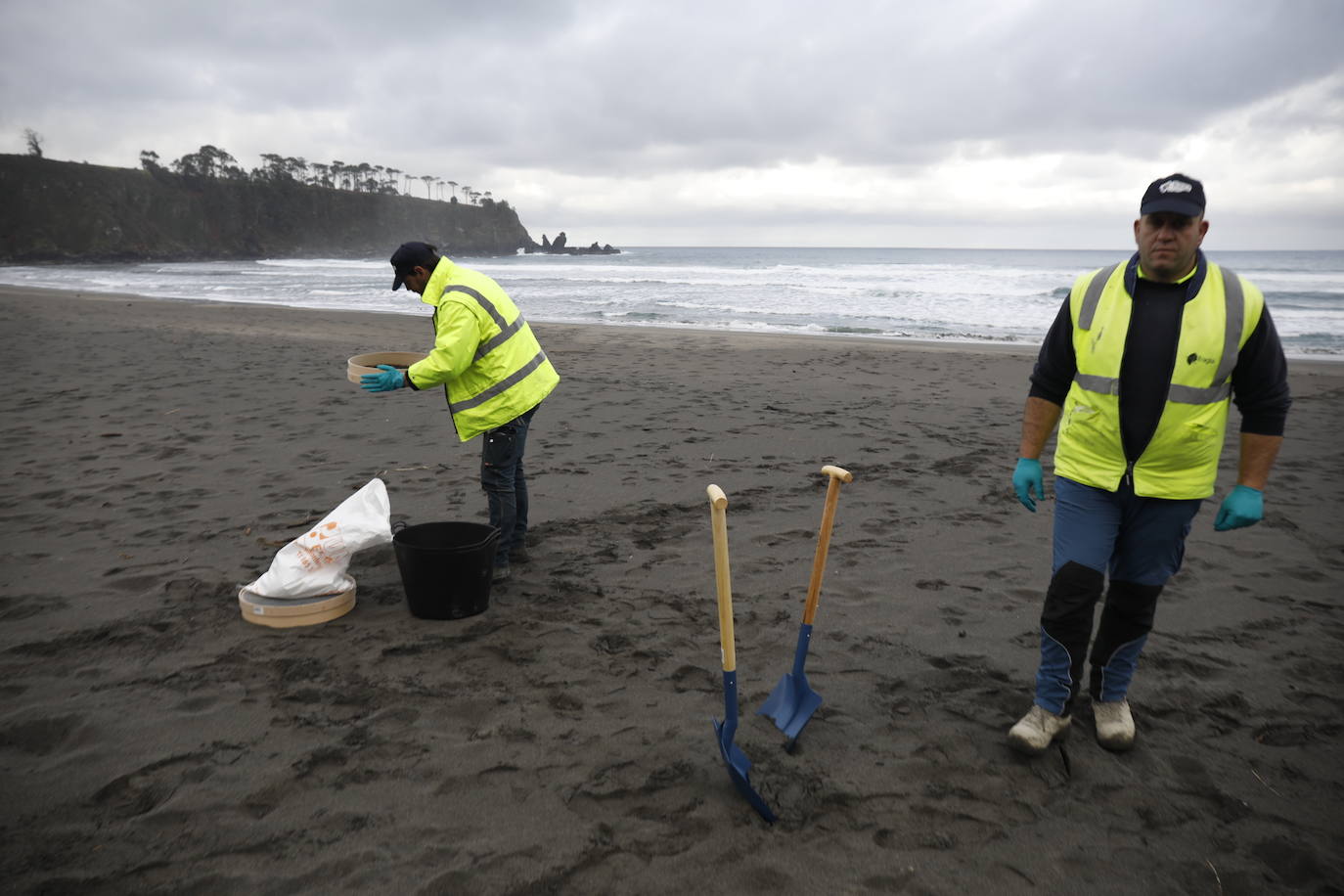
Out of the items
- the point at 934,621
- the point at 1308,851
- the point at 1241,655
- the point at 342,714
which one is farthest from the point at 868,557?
the point at 342,714

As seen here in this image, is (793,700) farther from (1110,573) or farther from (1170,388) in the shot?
(1170,388)

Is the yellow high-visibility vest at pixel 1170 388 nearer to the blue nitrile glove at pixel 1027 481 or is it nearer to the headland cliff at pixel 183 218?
the blue nitrile glove at pixel 1027 481

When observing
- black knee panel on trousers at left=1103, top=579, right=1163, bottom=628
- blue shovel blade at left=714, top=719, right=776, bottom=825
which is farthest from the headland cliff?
black knee panel on trousers at left=1103, top=579, right=1163, bottom=628

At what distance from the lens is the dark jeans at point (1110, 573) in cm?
261

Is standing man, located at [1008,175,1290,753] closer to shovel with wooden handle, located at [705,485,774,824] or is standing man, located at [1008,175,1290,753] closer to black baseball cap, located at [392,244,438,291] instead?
shovel with wooden handle, located at [705,485,774,824]

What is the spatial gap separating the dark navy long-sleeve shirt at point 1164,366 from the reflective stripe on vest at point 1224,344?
0.04m

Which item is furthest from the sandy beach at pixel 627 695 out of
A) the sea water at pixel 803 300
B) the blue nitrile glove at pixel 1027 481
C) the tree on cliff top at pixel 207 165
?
the tree on cliff top at pixel 207 165

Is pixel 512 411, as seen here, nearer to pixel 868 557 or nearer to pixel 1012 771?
pixel 868 557

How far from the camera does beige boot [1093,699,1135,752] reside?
2803mm

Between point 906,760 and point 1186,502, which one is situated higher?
point 1186,502

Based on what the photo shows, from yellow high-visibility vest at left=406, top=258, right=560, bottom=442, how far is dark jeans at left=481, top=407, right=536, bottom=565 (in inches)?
3.0

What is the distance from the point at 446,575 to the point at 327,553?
54 centimetres

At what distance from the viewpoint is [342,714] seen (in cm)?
297

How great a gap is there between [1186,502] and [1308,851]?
102 centimetres
